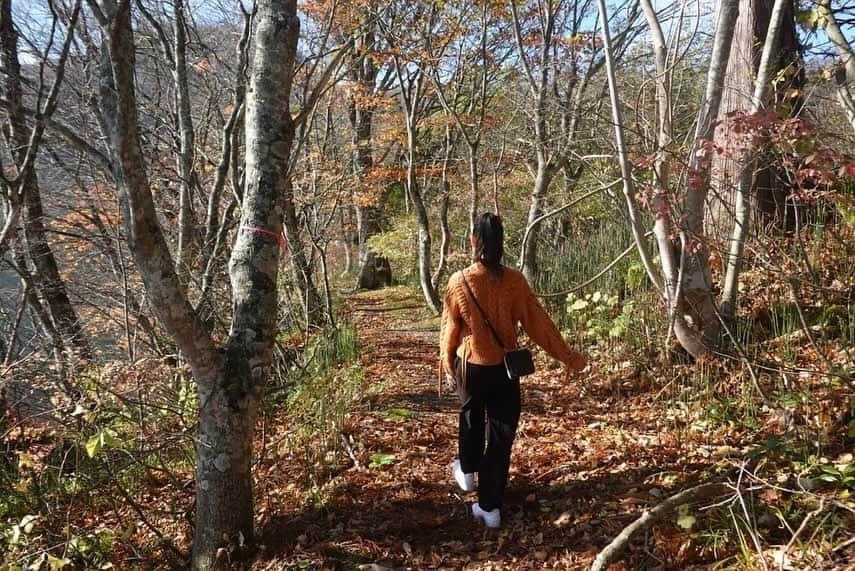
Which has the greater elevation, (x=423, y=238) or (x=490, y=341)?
(x=423, y=238)

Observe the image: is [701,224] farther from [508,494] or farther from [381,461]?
[381,461]

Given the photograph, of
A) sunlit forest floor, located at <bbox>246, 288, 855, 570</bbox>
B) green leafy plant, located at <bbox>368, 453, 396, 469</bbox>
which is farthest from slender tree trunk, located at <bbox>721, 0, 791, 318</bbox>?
green leafy plant, located at <bbox>368, 453, 396, 469</bbox>

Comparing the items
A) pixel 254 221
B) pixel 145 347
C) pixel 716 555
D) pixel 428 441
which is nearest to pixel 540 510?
pixel 716 555

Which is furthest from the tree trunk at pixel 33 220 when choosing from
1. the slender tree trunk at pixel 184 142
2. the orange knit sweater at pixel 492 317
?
the orange knit sweater at pixel 492 317

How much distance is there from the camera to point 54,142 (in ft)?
22.3

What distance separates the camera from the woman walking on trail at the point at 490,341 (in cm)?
268

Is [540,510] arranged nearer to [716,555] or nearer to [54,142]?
[716,555]

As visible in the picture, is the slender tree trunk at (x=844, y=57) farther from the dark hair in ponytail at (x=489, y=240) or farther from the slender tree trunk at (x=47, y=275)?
the slender tree trunk at (x=47, y=275)

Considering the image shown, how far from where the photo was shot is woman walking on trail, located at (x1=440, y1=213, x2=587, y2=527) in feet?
8.80

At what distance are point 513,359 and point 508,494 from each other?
1011 millimetres

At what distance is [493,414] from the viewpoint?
9.05ft

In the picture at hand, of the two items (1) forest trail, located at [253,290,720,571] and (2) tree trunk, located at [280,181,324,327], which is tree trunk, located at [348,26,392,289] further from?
(1) forest trail, located at [253,290,720,571]

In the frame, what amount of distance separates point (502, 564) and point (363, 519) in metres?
0.88

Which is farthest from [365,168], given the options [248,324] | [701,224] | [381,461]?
[248,324]
